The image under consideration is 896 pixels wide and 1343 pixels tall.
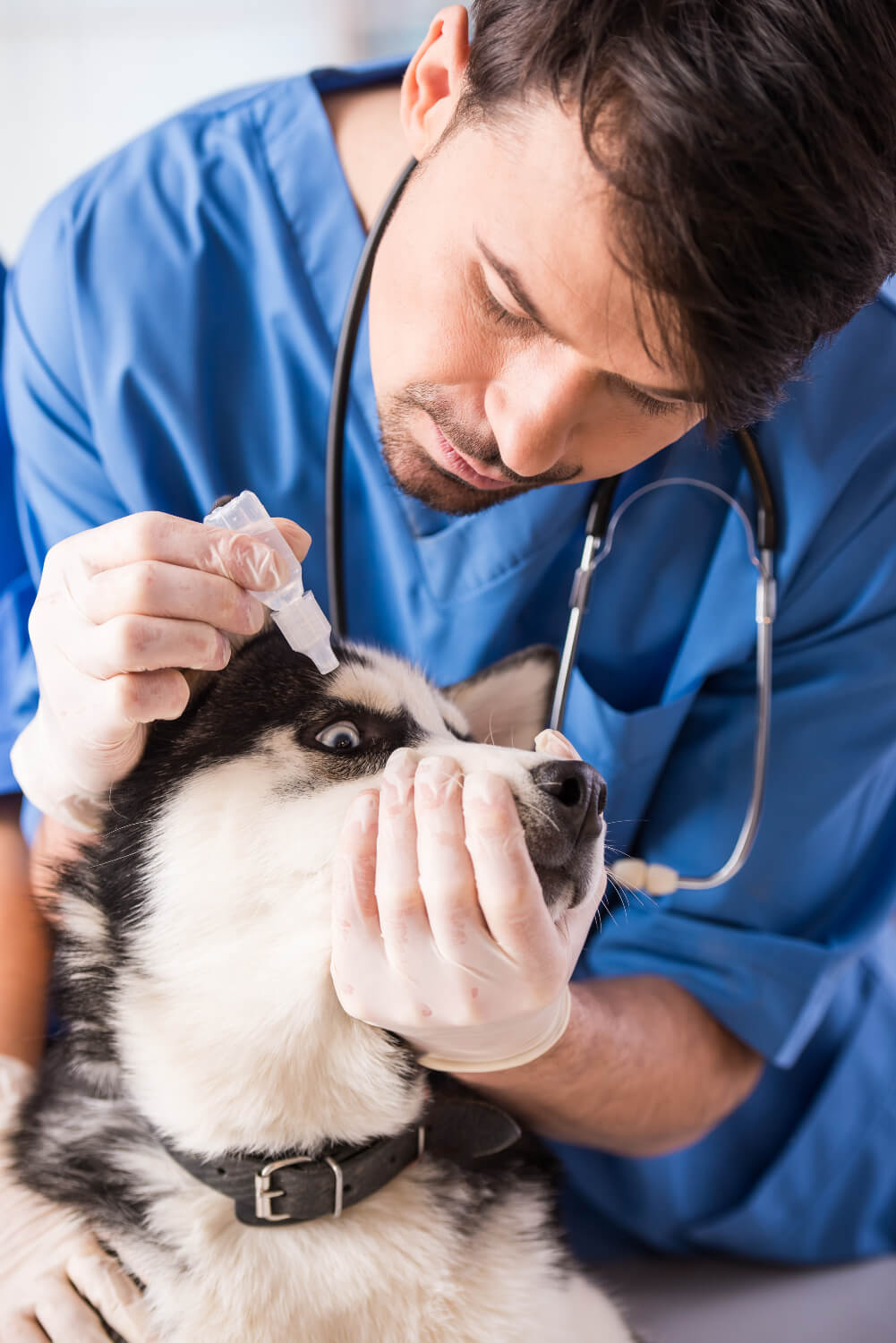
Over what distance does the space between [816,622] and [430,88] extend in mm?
723

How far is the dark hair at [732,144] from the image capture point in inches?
25.8

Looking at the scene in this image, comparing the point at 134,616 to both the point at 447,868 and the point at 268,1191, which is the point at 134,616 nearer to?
the point at 447,868

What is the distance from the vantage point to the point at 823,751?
1207 millimetres

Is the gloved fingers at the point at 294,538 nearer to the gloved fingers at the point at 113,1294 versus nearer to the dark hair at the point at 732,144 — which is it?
the dark hair at the point at 732,144

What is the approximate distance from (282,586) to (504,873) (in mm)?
260

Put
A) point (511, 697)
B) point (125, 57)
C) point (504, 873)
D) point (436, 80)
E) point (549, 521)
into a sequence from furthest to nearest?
point (125, 57) < point (549, 521) < point (511, 697) < point (436, 80) < point (504, 873)

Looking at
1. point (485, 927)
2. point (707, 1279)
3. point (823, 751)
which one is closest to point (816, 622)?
point (823, 751)

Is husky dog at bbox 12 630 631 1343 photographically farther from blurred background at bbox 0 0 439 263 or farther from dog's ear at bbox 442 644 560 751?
blurred background at bbox 0 0 439 263

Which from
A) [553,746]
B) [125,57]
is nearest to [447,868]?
[553,746]

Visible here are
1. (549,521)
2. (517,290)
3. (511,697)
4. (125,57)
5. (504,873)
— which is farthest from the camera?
(125,57)

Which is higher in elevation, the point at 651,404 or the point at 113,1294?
the point at 651,404

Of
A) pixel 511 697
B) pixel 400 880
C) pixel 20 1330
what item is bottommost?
pixel 20 1330

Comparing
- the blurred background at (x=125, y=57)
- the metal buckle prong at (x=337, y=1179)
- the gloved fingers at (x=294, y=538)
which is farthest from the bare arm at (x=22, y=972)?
the blurred background at (x=125, y=57)

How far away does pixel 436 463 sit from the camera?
976 millimetres
